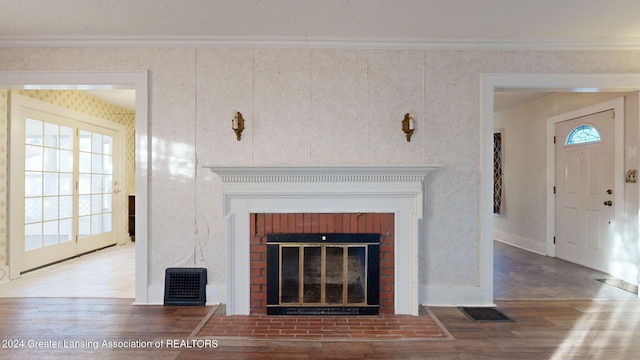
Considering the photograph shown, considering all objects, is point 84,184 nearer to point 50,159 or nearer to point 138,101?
point 50,159

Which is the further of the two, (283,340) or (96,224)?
(96,224)

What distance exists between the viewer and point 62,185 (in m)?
4.62

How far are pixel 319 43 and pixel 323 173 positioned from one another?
1.19 m

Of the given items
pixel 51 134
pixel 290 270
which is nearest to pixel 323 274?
pixel 290 270

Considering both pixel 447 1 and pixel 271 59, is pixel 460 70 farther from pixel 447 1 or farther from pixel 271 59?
pixel 271 59

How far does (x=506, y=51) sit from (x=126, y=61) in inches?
136

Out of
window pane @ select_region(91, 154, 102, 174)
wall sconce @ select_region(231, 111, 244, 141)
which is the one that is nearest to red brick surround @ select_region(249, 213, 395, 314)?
wall sconce @ select_region(231, 111, 244, 141)

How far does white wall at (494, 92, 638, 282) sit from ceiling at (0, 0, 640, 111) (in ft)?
5.90

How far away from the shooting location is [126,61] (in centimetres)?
304

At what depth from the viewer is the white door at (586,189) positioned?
13.2ft

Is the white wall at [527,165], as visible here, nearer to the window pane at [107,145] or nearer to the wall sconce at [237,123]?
the wall sconce at [237,123]

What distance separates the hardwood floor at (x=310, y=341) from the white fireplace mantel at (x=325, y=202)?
37cm

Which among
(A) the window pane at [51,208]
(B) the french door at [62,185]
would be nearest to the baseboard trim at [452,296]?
(B) the french door at [62,185]

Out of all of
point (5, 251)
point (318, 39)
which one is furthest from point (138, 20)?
point (5, 251)
